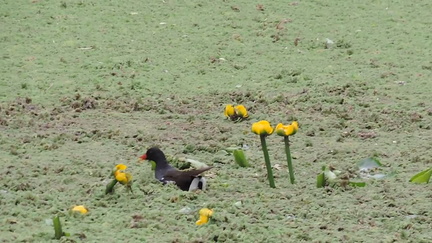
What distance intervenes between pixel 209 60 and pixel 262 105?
0.75m

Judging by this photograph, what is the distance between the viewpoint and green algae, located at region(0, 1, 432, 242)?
286 centimetres

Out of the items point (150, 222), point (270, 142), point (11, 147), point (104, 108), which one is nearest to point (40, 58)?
point (104, 108)

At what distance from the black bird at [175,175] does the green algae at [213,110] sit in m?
0.05

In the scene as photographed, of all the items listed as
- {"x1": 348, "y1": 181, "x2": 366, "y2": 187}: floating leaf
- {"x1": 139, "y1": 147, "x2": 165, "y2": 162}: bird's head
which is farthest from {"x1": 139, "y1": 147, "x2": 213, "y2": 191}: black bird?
{"x1": 348, "y1": 181, "x2": 366, "y2": 187}: floating leaf

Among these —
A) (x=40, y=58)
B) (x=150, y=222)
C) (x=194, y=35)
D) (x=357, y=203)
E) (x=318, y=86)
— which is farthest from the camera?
(x=194, y=35)

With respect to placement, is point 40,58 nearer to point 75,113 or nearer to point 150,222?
point 75,113

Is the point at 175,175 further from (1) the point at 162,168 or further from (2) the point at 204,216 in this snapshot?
(2) the point at 204,216

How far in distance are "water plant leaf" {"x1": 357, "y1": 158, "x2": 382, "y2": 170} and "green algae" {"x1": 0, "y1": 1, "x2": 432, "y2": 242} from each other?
4cm

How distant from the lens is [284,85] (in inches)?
→ 185


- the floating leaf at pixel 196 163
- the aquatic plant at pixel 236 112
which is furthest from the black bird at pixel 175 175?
the aquatic plant at pixel 236 112

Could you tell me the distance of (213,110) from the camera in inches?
170

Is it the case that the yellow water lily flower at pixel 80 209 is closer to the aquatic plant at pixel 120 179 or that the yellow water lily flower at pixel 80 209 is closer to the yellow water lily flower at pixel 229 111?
the aquatic plant at pixel 120 179

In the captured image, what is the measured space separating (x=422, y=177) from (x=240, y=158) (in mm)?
699

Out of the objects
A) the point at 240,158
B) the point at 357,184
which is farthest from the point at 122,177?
the point at 357,184
